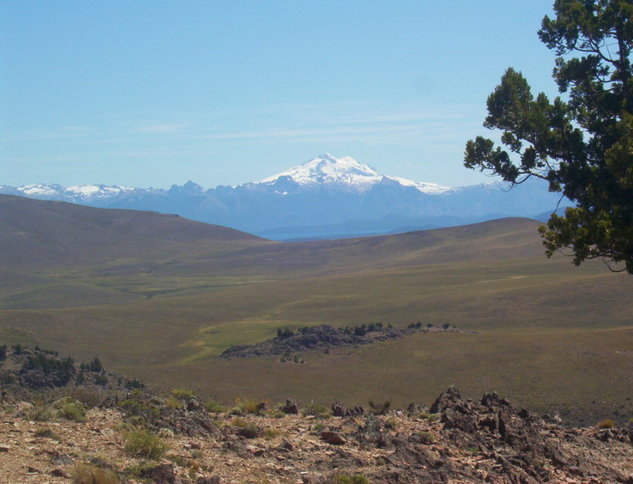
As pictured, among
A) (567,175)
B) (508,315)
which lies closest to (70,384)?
(567,175)

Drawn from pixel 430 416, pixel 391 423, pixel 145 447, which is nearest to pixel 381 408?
pixel 430 416

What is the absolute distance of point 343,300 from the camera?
6712cm

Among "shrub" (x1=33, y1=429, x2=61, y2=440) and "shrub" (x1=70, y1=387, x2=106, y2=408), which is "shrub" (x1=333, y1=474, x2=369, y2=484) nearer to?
"shrub" (x1=33, y1=429, x2=61, y2=440)

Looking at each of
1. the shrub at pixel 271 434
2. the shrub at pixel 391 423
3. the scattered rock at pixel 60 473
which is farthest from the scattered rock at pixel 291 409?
the scattered rock at pixel 60 473

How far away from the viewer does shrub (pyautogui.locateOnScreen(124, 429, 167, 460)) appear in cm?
1026

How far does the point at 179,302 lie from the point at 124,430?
61.3 metres

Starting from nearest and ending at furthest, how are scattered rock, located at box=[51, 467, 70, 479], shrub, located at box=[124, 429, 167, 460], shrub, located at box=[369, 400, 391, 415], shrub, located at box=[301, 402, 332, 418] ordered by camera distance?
scattered rock, located at box=[51, 467, 70, 479]
shrub, located at box=[124, 429, 167, 460]
shrub, located at box=[301, 402, 332, 418]
shrub, located at box=[369, 400, 391, 415]

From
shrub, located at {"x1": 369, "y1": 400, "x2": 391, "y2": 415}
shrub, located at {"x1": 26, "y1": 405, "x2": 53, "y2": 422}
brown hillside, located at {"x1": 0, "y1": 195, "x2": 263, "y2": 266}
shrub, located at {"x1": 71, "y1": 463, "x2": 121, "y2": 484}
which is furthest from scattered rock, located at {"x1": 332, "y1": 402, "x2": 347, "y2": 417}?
brown hillside, located at {"x1": 0, "y1": 195, "x2": 263, "y2": 266}

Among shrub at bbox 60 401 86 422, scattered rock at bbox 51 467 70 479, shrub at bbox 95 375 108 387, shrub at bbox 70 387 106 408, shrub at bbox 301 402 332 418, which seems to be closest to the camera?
scattered rock at bbox 51 467 70 479

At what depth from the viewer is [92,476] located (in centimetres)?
867

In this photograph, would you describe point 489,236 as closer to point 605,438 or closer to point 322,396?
point 322,396

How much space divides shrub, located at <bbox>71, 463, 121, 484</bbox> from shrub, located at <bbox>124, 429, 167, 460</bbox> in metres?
1.29

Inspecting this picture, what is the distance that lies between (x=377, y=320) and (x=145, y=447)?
46334mm

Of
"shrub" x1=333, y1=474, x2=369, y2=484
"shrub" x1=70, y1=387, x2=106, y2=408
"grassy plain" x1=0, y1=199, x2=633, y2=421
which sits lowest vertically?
"grassy plain" x1=0, y1=199, x2=633, y2=421
